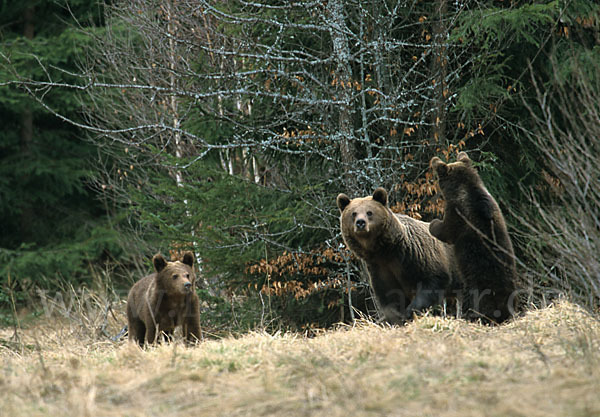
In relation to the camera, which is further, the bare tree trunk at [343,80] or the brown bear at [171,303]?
the bare tree trunk at [343,80]

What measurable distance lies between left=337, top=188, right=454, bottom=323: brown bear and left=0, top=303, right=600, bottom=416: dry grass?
1.14 metres

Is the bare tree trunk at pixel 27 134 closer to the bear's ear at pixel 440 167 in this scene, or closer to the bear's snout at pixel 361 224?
the bear's snout at pixel 361 224

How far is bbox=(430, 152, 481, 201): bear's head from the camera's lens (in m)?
6.10

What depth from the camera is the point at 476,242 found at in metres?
6.02

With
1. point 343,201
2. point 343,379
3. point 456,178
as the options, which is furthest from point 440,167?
point 343,379

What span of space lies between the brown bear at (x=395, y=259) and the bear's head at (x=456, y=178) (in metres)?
0.72

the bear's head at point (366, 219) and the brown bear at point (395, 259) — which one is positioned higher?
the bear's head at point (366, 219)

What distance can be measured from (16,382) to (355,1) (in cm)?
741

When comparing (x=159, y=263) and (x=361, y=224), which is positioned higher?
(x=361, y=224)

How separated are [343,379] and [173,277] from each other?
3.76 metres

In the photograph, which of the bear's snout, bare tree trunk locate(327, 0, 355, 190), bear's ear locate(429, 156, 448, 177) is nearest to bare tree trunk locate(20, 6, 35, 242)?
bare tree trunk locate(327, 0, 355, 190)

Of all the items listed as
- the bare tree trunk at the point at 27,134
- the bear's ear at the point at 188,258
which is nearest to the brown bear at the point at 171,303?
the bear's ear at the point at 188,258

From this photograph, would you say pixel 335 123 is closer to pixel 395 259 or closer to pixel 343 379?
pixel 395 259

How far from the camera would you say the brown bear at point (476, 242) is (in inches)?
236
